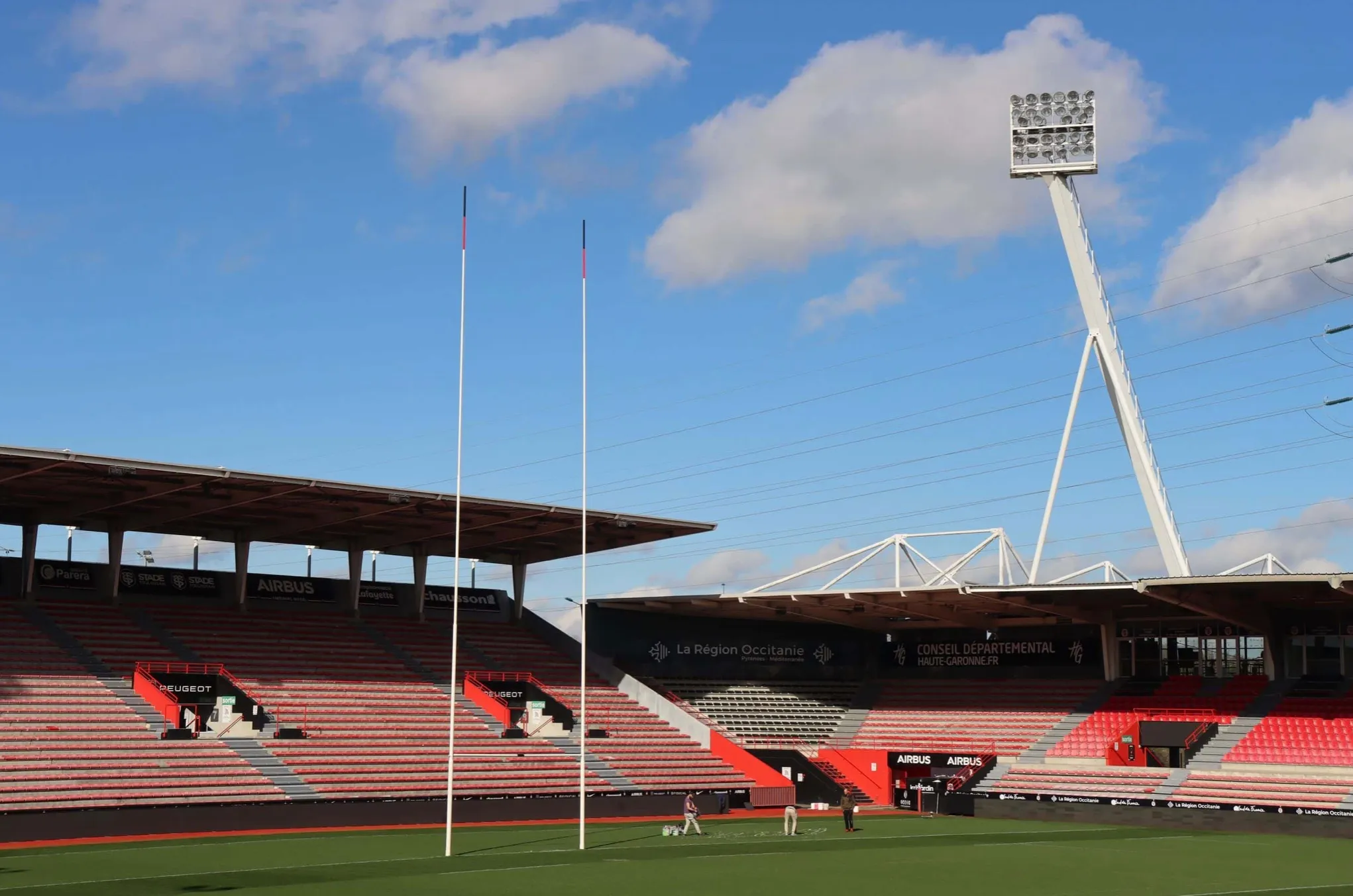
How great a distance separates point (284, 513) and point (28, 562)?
8137 mm

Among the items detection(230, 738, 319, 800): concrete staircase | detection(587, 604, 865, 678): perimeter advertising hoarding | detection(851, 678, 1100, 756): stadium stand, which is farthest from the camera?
detection(587, 604, 865, 678): perimeter advertising hoarding

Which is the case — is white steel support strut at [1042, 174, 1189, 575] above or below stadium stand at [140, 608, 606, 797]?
above

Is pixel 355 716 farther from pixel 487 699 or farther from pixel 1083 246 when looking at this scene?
pixel 1083 246

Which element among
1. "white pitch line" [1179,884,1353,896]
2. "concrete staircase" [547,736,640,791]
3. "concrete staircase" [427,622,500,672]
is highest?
"concrete staircase" [427,622,500,672]

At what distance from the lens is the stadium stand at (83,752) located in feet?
123

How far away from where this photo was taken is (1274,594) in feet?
161

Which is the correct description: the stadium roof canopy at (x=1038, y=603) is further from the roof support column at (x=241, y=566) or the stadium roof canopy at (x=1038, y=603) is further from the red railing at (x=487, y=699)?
the roof support column at (x=241, y=566)

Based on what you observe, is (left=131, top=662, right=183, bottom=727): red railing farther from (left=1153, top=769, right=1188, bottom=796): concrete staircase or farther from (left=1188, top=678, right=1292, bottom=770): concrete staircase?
(left=1188, top=678, right=1292, bottom=770): concrete staircase

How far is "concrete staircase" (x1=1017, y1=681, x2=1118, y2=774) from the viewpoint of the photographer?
52250 mm

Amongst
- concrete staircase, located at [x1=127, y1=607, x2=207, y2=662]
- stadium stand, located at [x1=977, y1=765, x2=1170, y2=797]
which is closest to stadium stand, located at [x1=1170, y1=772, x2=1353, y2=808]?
stadium stand, located at [x1=977, y1=765, x2=1170, y2=797]

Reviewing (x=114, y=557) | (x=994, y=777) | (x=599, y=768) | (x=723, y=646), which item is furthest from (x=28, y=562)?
(x=994, y=777)

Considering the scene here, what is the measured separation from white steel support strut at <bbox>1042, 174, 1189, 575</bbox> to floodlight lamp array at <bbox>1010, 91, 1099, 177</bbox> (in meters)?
0.62

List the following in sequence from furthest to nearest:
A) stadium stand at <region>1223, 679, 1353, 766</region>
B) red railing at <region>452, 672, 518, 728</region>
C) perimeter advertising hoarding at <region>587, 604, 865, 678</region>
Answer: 1. perimeter advertising hoarding at <region>587, 604, 865, 678</region>
2. red railing at <region>452, 672, 518, 728</region>
3. stadium stand at <region>1223, 679, 1353, 766</region>

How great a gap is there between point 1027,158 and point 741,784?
78.2 feet
